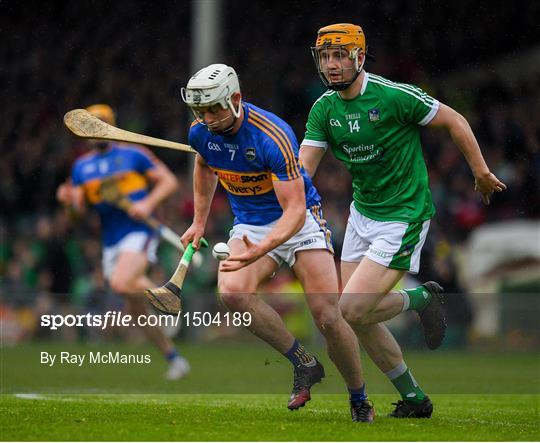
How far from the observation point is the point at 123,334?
13.0 meters

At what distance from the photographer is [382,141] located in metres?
7.15

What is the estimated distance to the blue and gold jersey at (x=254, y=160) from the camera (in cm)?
684

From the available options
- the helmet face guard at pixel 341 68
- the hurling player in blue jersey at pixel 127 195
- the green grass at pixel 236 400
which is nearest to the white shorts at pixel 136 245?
the hurling player in blue jersey at pixel 127 195

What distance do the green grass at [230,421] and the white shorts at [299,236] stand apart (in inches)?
36.6

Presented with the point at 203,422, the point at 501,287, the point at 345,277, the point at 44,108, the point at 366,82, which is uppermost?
the point at 366,82

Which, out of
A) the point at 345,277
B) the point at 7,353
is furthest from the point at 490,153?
the point at 345,277

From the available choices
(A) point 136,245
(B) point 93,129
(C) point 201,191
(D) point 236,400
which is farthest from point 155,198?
(C) point 201,191

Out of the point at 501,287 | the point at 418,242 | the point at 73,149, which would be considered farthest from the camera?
the point at 73,149

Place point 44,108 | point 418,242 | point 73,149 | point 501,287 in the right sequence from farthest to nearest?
point 44,108 → point 73,149 → point 501,287 → point 418,242

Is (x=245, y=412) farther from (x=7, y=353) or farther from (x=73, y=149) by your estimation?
(x=73, y=149)

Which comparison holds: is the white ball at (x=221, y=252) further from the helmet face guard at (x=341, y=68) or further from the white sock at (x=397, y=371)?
the white sock at (x=397, y=371)

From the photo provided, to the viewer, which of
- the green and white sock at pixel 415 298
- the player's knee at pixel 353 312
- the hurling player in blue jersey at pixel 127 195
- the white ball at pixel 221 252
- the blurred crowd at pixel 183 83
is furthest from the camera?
the blurred crowd at pixel 183 83

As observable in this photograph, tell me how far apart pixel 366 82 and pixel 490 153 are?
8.94 m

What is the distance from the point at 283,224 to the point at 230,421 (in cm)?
114
